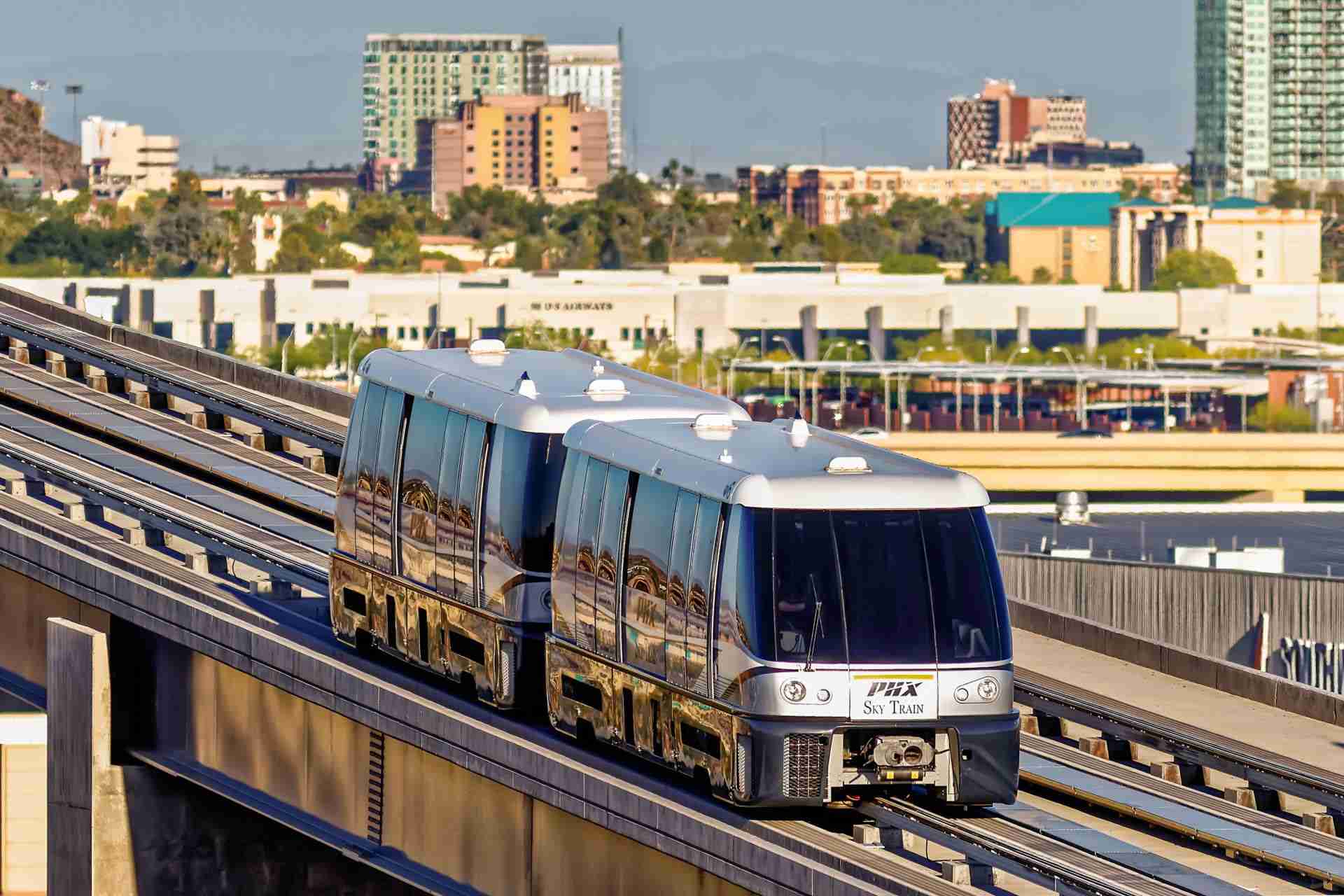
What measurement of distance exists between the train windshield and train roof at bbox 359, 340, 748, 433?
4.07 m

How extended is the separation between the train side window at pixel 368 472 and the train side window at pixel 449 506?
1895 millimetres

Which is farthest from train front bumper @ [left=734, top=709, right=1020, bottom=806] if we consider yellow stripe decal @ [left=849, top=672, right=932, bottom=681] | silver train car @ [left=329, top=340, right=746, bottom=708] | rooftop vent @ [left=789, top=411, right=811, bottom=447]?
silver train car @ [left=329, top=340, right=746, bottom=708]

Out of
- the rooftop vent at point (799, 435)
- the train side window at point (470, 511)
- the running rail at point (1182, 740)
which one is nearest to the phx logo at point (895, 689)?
the rooftop vent at point (799, 435)

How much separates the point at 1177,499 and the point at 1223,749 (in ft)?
326

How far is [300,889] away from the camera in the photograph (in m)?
31.9

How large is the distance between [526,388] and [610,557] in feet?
10.4

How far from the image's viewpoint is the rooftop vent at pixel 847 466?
21.3 m

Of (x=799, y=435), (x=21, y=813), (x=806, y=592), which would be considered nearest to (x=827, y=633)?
(x=806, y=592)

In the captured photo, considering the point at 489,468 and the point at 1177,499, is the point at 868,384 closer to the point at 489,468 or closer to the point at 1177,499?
the point at 1177,499

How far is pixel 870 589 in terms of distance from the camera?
68.7 ft

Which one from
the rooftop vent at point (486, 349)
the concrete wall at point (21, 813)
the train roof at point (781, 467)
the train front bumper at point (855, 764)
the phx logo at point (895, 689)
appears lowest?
the concrete wall at point (21, 813)

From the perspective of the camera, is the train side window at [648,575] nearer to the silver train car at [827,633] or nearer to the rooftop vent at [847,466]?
the silver train car at [827,633]

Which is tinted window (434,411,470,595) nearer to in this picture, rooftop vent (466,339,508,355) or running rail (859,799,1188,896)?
rooftop vent (466,339,508,355)

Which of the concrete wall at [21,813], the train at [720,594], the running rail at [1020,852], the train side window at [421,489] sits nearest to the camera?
the running rail at [1020,852]
